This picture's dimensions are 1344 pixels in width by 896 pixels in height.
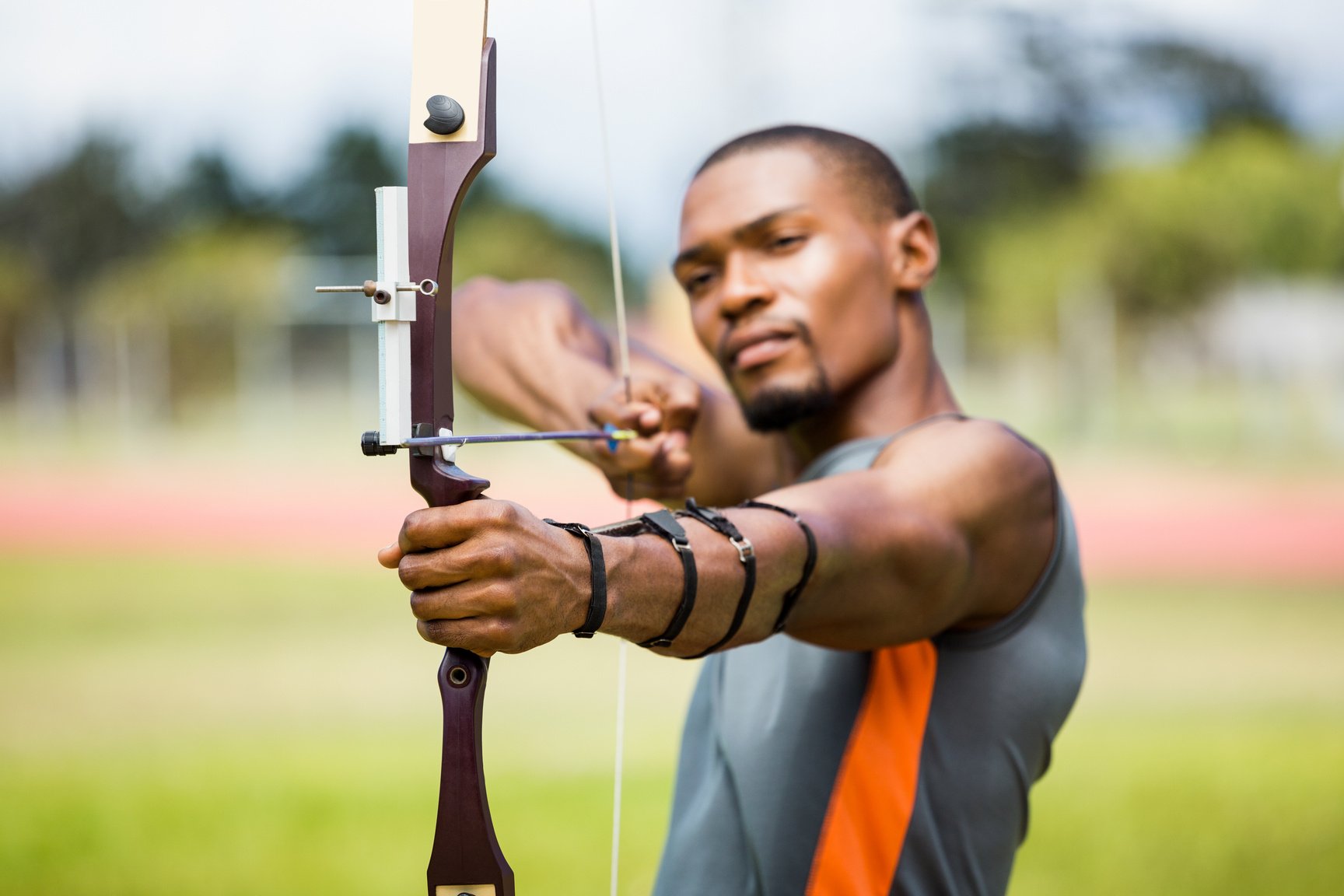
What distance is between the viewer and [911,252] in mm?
2293

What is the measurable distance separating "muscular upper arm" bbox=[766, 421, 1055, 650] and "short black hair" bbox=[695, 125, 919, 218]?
526 millimetres

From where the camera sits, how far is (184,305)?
2612 cm

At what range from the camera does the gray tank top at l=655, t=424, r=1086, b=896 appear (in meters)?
1.95

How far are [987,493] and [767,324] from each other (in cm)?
52

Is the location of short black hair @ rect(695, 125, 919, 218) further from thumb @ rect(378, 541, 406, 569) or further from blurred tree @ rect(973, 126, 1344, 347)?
blurred tree @ rect(973, 126, 1344, 347)

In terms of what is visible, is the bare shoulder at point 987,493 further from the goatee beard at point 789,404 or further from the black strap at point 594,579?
the black strap at point 594,579

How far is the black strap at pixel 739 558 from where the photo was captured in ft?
4.78

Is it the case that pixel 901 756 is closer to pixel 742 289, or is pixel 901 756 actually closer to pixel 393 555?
pixel 742 289

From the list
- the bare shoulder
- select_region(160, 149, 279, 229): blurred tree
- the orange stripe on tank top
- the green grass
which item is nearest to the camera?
the bare shoulder

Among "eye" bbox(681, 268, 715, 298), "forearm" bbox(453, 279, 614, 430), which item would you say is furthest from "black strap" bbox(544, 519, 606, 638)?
"forearm" bbox(453, 279, 614, 430)

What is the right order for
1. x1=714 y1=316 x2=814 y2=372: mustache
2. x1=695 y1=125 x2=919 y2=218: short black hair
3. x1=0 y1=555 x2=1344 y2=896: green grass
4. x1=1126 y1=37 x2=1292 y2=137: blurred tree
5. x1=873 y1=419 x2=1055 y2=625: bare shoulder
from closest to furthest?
x1=873 y1=419 x2=1055 y2=625: bare shoulder, x1=714 y1=316 x2=814 y2=372: mustache, x1=695 y1=125 x2=919 y2=218: short black hair, x1=0 y1=555 x2=1344 y2=896: green grass, x1=1126 y1=37 x2=1292 y2=137: blurred tree

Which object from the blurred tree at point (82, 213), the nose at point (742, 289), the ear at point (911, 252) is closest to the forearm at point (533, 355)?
the nose at point (742, 289)

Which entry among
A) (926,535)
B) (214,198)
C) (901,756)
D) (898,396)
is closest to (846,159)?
(898,396)

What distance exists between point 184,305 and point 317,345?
438 cm
